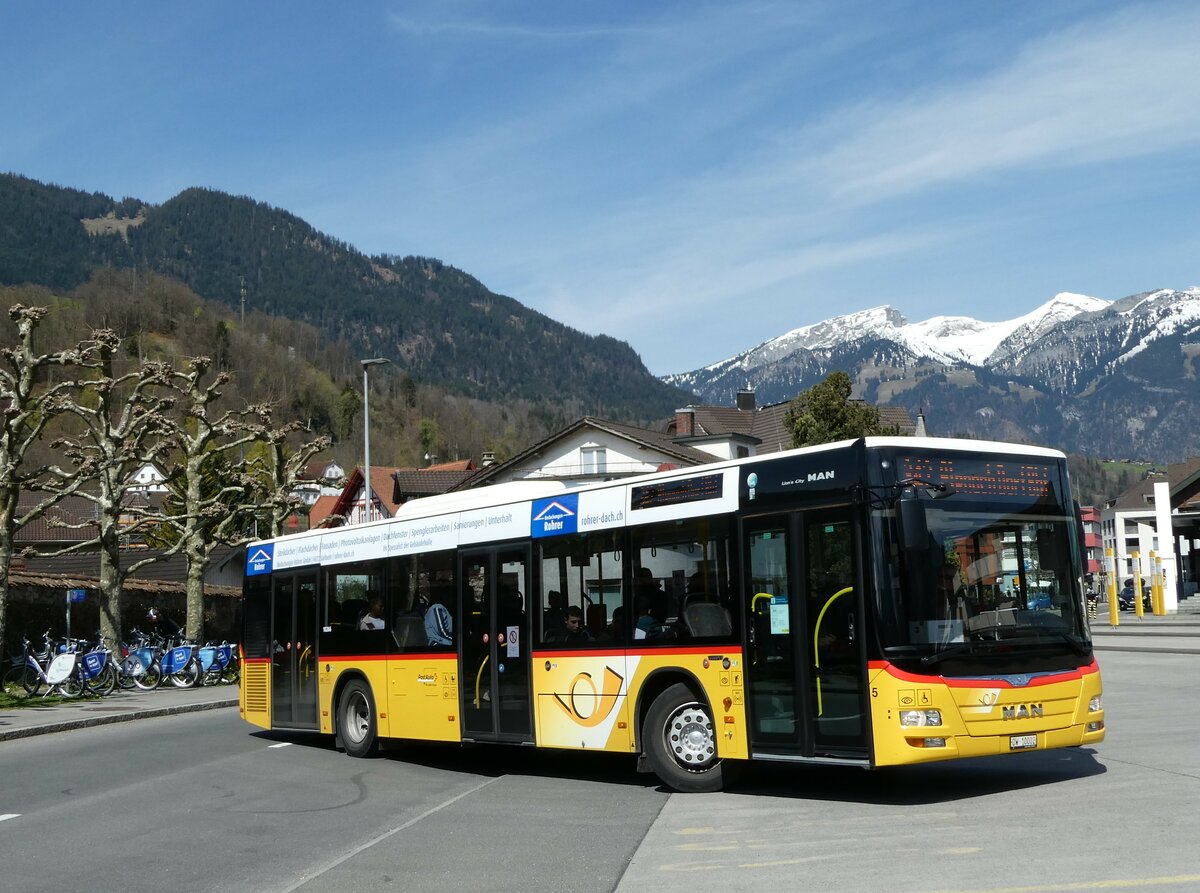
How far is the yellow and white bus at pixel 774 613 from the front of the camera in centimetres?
1019

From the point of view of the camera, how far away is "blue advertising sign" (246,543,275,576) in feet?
61.9

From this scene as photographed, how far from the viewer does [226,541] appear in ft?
124

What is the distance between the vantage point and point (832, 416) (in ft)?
120

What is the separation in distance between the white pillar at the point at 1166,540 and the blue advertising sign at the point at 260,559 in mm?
41950

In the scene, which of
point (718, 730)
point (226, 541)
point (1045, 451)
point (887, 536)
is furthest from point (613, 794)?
point (226, 541)

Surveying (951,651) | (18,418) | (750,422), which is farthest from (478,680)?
(750,422)

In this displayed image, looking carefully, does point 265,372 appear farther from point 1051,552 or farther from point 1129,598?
point 1051,552

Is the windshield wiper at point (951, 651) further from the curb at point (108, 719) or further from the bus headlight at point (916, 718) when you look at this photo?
the curb at point (108, 719)

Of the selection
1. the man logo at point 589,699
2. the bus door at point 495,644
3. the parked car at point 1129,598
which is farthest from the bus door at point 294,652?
the parked car at point 1129,598

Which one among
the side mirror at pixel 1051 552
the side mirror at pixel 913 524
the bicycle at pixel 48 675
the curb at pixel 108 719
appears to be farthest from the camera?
the bicycle at pixel 48 675

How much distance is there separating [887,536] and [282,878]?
496 cm

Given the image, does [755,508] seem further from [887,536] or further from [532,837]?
[532,837]

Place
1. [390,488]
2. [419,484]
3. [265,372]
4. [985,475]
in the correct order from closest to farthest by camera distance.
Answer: [985,475] < [419,484] < [390,488] < [265,372]

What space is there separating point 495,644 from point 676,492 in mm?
3029
